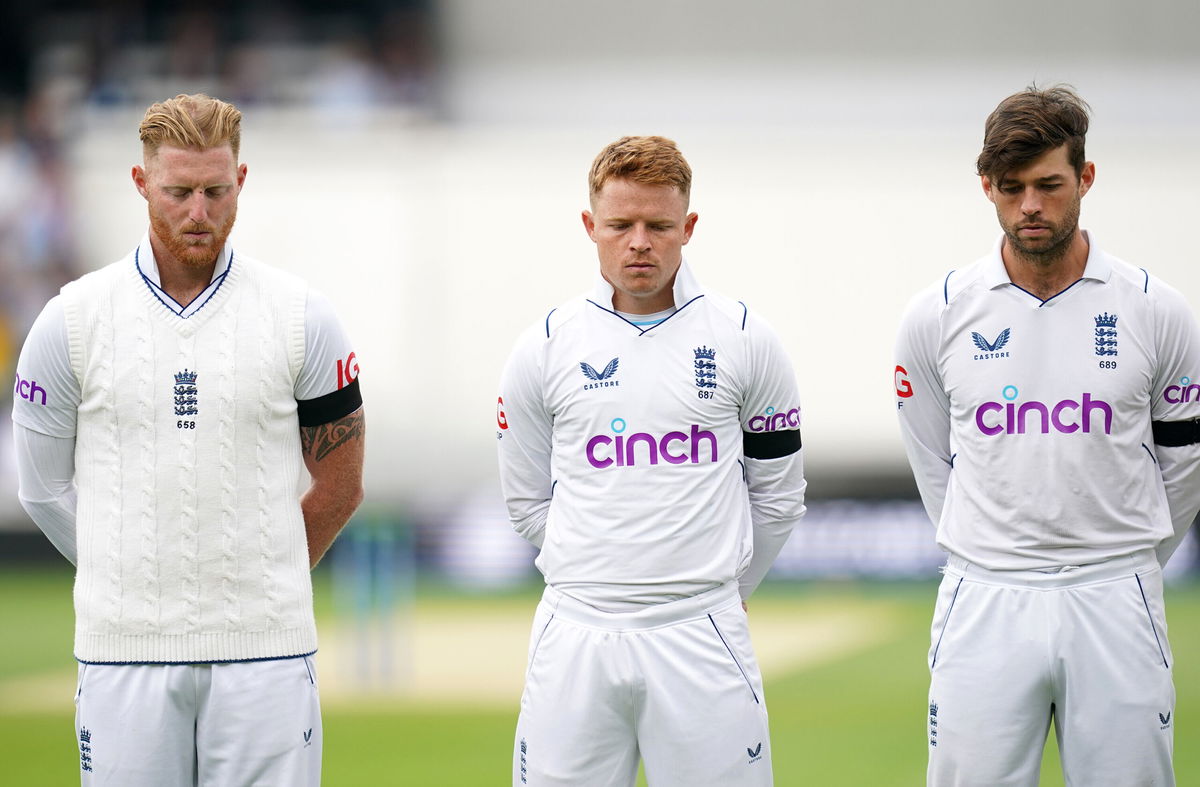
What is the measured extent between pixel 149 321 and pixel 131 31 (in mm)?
14004

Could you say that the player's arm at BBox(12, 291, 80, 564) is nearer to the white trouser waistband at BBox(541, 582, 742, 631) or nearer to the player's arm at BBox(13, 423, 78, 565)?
the player's arm at BBox(13, 423, 78, 565)

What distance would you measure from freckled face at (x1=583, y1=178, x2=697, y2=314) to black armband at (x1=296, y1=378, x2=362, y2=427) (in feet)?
1.98

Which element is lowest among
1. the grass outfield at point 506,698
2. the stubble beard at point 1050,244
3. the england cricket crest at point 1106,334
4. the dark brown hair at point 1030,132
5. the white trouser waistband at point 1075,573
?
the grass outfield at point 506,698

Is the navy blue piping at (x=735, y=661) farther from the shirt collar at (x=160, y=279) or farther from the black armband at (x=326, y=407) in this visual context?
the shirt collar at (x=160, y=279)

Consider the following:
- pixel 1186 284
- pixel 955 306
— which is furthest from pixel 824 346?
pixel 955 306

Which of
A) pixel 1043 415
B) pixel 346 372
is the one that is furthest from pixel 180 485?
pixel 1043 415

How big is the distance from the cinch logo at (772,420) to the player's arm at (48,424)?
4.59ft

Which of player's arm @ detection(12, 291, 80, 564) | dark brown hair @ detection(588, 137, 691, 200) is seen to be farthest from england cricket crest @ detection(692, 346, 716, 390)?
player's arm @ detection(12, 291, 80, 564)

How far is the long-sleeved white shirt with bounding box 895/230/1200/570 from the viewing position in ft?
10.9

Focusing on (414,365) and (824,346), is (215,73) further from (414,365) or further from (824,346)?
(824,346)

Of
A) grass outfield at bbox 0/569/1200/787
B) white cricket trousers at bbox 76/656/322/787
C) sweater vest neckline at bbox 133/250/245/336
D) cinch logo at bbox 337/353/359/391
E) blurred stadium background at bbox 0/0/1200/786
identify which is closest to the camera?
white cricket trousers at bbox 76/656/322/787

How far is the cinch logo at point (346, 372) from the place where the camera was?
10.6ft

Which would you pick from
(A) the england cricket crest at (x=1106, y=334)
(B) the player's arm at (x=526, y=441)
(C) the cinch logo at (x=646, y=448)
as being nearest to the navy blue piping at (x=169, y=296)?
(B) the player's arm at (x=526, y=441)

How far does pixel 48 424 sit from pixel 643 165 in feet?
4.31
